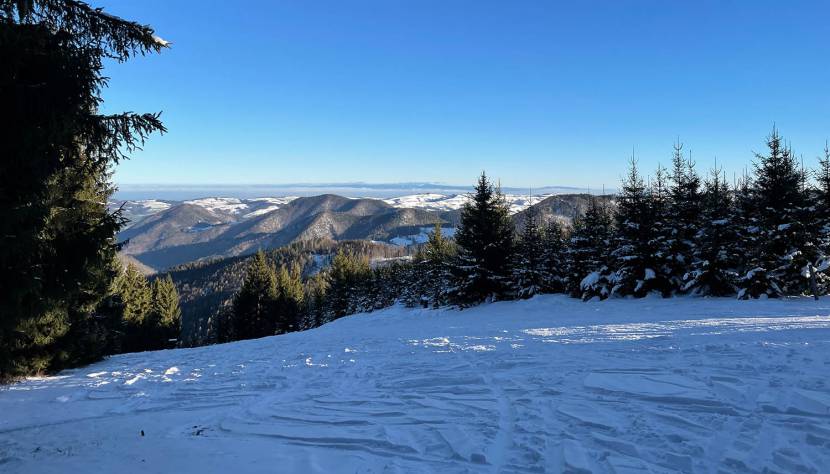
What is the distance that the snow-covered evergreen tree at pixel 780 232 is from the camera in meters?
17.3

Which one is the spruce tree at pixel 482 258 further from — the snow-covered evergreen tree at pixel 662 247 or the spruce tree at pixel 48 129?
the spruce tree at pixel 48 129

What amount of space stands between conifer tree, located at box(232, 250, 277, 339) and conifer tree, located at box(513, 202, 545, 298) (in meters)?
28.0

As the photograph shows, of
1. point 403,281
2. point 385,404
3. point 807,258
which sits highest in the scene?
point 807,258

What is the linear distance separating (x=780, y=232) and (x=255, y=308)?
43.3 m

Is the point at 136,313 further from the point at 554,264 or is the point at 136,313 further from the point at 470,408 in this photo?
the point at 470,408

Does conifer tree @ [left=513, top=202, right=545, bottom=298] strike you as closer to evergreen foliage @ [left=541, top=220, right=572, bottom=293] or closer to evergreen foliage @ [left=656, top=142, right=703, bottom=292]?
evergreen foliage @ [left=541, top=220, right=572, bottom=293]

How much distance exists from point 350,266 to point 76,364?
149 ft

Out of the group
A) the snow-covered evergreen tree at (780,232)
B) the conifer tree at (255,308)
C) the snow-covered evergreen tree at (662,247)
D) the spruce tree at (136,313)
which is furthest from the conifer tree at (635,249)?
the spruce tree at (136,313)

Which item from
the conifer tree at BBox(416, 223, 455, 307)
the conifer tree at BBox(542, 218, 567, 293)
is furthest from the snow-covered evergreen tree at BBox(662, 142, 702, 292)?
the conifer tree at BBox(416, 223, 455, 307)

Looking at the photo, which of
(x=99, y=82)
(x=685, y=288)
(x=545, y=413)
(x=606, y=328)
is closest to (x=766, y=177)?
(x=685, y=288)

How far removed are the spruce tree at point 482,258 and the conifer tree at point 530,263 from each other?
41.1 inches

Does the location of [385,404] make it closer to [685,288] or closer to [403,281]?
[685,288]

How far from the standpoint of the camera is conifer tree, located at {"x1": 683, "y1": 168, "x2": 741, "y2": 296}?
63.3ft

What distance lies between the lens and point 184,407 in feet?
24.9
